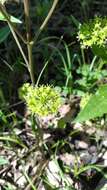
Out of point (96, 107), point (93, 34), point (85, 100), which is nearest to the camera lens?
point (96, 107)

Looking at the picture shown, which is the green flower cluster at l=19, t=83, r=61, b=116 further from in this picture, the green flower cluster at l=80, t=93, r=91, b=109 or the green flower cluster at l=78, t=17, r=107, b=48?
the green flower cluster at l=80, t=93, r=91, b=109

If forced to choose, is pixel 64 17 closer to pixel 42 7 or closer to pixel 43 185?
pixel 42 7

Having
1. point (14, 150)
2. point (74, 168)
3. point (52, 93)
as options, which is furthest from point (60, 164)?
point (52, 93)

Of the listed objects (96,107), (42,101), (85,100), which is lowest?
(96,107)

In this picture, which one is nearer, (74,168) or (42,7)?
(74,168)

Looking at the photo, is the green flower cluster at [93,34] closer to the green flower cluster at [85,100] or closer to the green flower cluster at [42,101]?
the green flower cluster at [42,101]

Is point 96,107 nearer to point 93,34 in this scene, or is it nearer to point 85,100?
point 93,34

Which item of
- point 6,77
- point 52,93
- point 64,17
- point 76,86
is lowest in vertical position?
point 52,93

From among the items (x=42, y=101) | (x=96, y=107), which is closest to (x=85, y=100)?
(x=42, y=101)

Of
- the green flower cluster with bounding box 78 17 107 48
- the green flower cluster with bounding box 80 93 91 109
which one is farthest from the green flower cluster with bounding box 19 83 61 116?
the green flower cluster with bounding box 80 93 91 109

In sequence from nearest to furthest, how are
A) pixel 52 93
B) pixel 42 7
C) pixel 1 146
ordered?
pixel 52 93, pixel 1 146, pixel 42 7

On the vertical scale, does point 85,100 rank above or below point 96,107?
above
